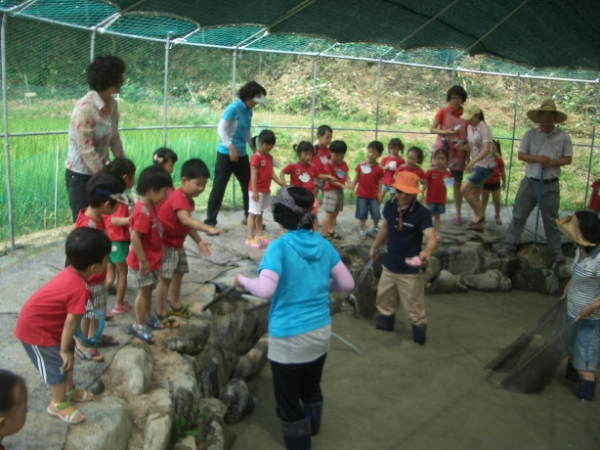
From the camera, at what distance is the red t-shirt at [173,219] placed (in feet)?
14.5

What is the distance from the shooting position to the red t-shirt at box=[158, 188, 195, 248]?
4.42m

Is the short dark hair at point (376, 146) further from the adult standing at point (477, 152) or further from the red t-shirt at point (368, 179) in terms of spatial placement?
the adult standing at point (477, 152)

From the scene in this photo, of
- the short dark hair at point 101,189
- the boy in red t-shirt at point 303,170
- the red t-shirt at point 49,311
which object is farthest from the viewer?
the boy in red t-shirt at point 303,170

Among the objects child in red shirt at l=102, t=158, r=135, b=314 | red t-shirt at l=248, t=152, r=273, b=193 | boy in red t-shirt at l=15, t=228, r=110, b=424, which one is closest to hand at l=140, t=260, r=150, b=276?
child in red shirt at l=102, t=158, r=135, b=314

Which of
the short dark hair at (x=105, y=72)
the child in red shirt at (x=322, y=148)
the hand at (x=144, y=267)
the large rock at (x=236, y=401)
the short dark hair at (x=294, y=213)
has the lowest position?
the large rock at (x=236, y=401)

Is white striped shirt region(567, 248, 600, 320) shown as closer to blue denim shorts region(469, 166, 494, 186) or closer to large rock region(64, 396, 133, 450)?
blue denim shorts region(469, 166, 494, 186)

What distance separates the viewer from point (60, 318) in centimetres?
308

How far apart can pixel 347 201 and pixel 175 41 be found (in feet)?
12.3

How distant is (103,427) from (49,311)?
0.66m

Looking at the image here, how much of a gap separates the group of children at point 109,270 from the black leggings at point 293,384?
39.6 inches

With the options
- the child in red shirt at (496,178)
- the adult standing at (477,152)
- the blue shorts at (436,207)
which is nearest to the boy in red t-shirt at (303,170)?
the blue shorts at (436,207)

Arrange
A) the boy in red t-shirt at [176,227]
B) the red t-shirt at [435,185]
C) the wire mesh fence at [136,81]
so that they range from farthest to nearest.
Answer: the red t-shirt at [435,185]
the wire mesh fence at [136,81]
the boy in red t-shirt at [176,227]

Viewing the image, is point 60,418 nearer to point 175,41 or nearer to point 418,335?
point 418,335

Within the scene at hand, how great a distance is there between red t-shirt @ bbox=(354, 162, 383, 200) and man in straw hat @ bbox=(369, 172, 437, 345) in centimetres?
176
